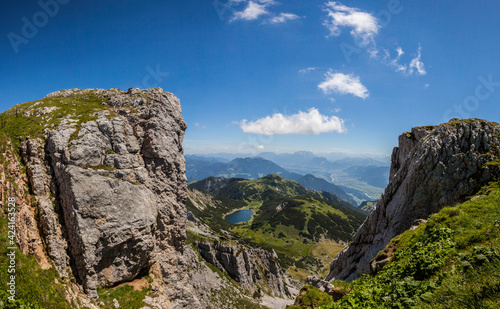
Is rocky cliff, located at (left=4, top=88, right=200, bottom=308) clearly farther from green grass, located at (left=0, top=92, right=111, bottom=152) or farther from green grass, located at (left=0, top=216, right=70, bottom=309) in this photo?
green grass, located at (left=0, top=216, right=70, bottom=309)

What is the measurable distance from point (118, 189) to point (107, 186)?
1421 millimetres

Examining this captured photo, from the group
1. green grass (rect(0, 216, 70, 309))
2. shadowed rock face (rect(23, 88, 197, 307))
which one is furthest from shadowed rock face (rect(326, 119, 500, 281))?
green grass (rect(0, 216, 70, 309))

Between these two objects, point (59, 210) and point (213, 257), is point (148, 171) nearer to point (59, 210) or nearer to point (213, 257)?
point (59, 210)

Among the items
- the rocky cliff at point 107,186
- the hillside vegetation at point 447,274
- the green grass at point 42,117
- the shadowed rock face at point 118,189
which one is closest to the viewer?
the hillside vegetation at point 447,274

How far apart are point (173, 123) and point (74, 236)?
23.5 meters

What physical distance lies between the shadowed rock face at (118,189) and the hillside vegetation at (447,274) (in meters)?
25.8

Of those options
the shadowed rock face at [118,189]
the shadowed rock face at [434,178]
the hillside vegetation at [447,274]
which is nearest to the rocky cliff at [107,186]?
the shadowed rock face at [118,189]

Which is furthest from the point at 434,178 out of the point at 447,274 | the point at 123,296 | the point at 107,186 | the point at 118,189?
the point at 123,296

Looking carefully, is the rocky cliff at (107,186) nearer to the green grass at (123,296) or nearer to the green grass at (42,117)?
the green grass at (42,117)

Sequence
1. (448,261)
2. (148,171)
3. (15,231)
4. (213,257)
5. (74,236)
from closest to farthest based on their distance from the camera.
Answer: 1. (448,261)
2. (15,231)
3. (74,236)
4. (148,171)
5. (213,257)

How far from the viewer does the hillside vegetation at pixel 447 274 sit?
20.0 ft

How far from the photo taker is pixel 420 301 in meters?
7.15

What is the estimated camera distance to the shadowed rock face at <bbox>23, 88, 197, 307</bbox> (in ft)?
84.6

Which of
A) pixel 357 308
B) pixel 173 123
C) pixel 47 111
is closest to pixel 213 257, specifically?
pixel 173 123
